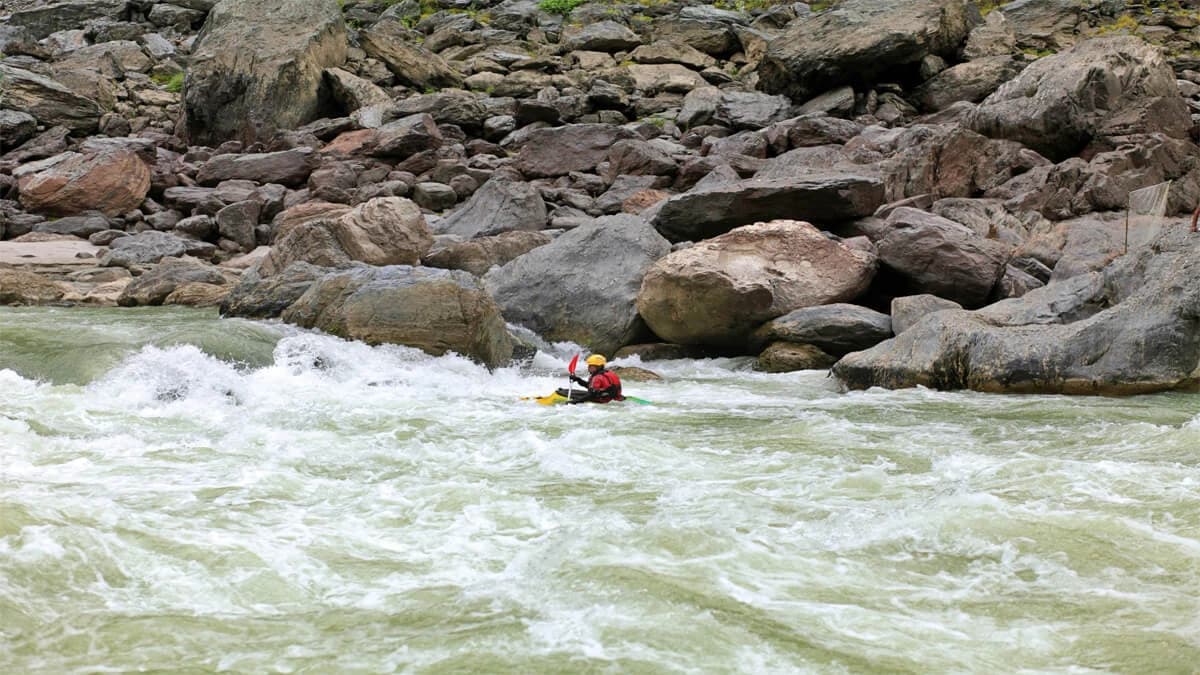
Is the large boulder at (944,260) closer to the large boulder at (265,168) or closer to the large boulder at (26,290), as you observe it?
the large boulder at (26,290)

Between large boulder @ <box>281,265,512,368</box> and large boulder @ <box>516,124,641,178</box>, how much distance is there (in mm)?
9847

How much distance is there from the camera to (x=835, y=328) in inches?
409

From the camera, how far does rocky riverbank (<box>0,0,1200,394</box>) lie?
387 inches

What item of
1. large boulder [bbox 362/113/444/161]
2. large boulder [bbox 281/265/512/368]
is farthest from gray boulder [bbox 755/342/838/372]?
large boulder [bbox 362/113/444/161]

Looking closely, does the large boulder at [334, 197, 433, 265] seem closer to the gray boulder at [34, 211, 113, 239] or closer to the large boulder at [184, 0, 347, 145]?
the gray boulder at [34, 211, 113, 239]

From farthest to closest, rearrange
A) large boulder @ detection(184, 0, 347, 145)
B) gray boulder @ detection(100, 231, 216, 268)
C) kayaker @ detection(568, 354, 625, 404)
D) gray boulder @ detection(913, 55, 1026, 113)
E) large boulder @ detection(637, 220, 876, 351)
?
1. large boulder @ detection(184, 0, 347, 145)
2. gray boulder @ detection(913, 55, 1026, 113)
3. gray boulder @ detection(100, 231, 216, 268)
4. large boulder @ detection(637, 220, 876, 351)
5. kayaker @ detection(568, 354, 625, 404)

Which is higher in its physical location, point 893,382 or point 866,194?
point 866,194

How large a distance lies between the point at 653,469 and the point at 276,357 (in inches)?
176

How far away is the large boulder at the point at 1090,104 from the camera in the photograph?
15227 millimetres

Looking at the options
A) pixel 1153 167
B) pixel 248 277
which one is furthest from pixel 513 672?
pixel 1153 167

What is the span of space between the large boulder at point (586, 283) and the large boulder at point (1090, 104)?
6.87 metres

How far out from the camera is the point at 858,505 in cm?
510

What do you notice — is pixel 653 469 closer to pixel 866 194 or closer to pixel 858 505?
pixel 858 505

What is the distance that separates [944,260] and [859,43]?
1278cm
